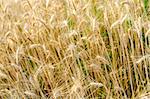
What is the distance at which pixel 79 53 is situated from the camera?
2121mm

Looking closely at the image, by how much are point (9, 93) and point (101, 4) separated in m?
0.86

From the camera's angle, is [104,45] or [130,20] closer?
[104,45]

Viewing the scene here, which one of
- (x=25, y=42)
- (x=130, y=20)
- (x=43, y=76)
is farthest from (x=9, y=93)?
(x=130, y=20)

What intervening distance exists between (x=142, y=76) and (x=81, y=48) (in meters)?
0.38

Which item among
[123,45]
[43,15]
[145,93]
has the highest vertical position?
[43,15]

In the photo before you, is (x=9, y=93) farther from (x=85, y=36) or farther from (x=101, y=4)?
(x=101, y=4)

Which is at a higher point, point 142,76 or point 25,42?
point 25,42

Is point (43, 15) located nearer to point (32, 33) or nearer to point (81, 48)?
point (32, 33)

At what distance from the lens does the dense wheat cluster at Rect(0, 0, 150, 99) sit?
2.06 m

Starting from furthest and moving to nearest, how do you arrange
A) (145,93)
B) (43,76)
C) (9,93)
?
(43,76) → (9,93) → (145,93)

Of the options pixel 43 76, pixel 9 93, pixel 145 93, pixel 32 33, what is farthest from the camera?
pixel 32 33

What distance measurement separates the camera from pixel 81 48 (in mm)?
2211

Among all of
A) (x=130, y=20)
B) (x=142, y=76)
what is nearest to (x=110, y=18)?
(x=130, y=20)

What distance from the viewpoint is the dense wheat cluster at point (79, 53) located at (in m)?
2.06
